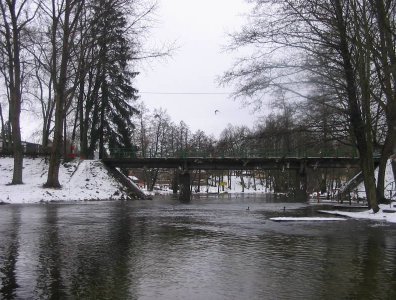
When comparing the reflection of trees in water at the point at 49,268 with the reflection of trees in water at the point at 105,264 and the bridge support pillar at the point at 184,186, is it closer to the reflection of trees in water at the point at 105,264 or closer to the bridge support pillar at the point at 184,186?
the reflection of trees in water at the point at 105,264

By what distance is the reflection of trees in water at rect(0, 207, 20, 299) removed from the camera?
660 cm

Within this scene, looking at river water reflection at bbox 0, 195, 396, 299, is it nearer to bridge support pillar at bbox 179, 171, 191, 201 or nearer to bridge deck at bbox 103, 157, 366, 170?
bridge deck at bbox 103, 157, 366, 170

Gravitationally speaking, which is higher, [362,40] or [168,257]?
[362,40]

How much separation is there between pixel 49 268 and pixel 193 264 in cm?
258

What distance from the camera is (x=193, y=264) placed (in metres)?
8.91

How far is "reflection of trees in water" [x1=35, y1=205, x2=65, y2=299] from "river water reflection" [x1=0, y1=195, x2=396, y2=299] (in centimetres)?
1

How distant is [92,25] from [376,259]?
92.6ft

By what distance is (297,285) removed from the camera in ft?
23.2

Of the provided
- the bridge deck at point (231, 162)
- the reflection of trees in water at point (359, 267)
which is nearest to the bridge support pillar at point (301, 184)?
the bridge deck at point (231, 162)

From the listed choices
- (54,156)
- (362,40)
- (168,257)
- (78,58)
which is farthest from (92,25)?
(168,257)

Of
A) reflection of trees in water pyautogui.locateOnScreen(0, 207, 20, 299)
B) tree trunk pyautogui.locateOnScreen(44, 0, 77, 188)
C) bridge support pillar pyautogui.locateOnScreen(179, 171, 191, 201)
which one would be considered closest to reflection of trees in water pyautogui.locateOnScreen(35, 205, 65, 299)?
reflection of trees in water pyautogui.locateOnScreen(0, 207, 20, 299)

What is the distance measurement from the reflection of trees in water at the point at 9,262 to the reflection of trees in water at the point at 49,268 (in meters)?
0.36

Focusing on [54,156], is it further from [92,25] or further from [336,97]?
[336,97]

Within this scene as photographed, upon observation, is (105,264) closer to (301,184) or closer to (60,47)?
(60,47)
